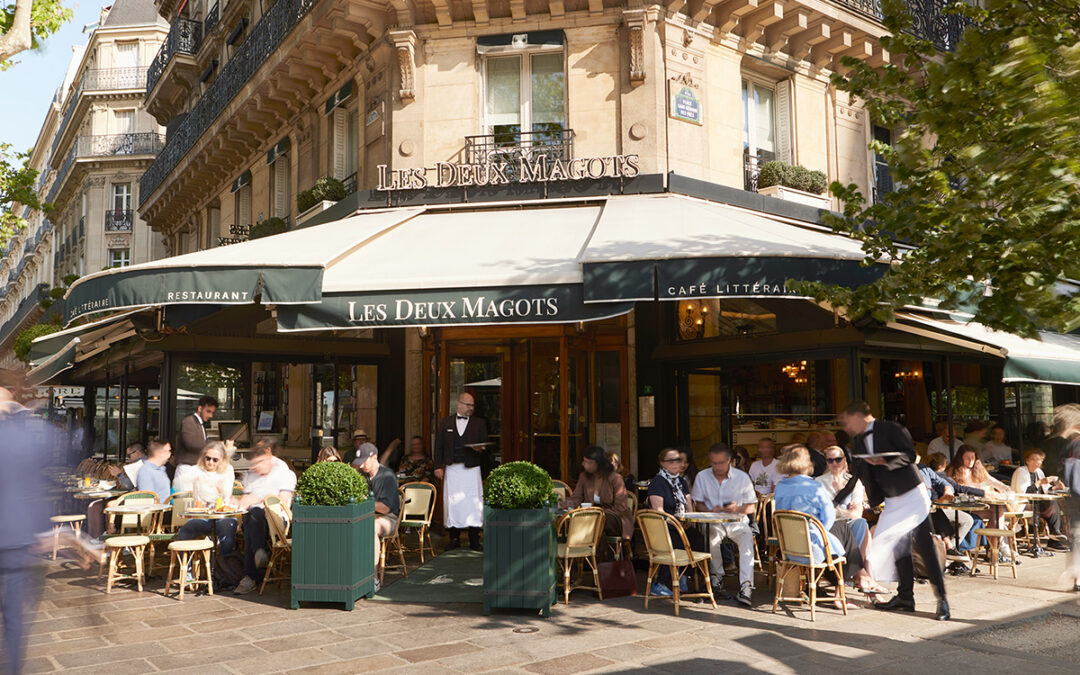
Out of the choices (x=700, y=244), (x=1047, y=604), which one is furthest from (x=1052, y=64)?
(x=1047, y=604)

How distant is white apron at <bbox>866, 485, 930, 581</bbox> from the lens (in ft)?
22.5

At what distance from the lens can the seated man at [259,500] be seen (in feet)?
26.5

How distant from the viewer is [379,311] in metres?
8.20

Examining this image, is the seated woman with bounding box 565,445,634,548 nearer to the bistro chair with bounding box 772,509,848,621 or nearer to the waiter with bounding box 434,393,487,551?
the bistro chair with bounding box 772,509,848,621

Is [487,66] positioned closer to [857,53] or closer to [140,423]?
[857,53]

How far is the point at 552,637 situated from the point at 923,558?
3.04 meters

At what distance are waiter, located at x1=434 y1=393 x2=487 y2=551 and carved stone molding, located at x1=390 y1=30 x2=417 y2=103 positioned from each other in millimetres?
4628

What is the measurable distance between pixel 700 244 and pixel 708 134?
14.0 feet

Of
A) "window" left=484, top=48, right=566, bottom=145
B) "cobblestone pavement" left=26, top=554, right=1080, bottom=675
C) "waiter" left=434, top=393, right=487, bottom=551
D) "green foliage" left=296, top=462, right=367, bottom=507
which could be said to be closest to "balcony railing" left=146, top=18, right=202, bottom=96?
"window" left=484, top=48, right=566, bottom=145

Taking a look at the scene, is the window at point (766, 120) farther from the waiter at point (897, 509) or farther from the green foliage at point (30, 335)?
the green foliage at point (30, 335)

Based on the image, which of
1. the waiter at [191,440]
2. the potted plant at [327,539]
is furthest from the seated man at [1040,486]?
the waiter at [191,440]

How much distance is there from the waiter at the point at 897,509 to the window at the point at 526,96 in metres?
6.56

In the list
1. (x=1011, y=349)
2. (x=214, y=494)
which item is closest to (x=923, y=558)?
(x=1011, y=349)

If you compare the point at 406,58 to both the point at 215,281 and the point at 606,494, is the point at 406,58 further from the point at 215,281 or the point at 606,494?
the point at 606,494
